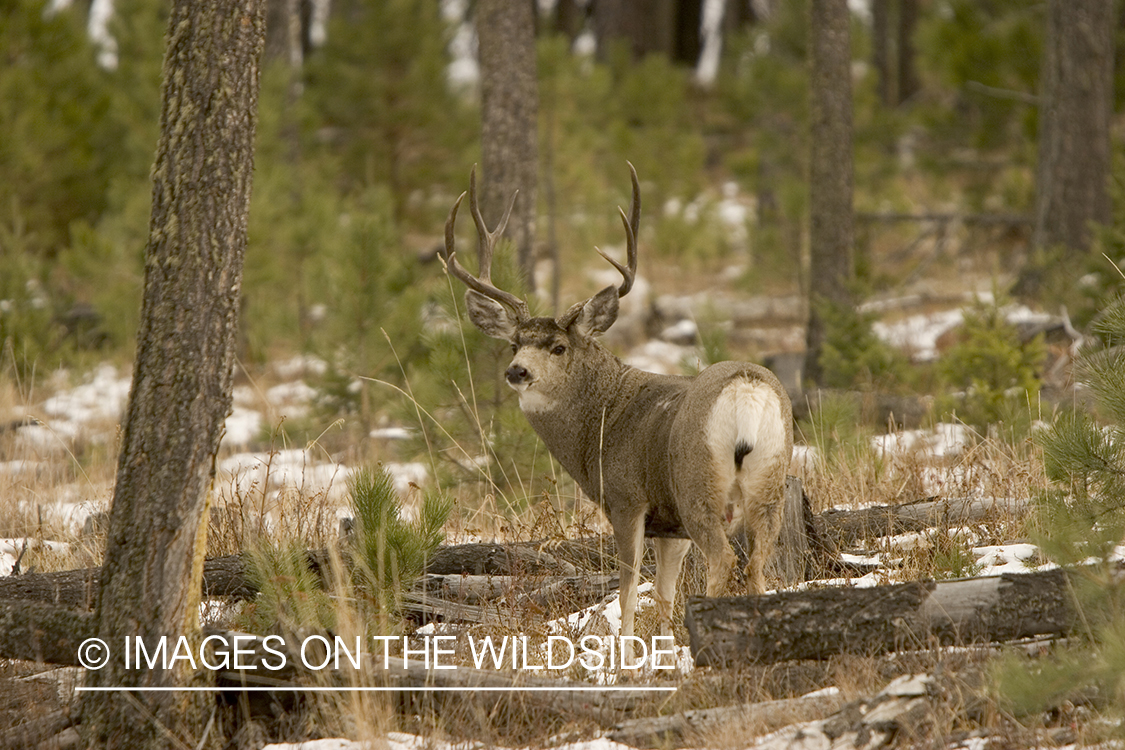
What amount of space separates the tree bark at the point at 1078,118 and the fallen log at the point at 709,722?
8.70 m

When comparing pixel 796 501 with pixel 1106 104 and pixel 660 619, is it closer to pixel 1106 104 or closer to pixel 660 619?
pixel 660 619

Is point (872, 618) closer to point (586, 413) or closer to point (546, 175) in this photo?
point (586, 413)

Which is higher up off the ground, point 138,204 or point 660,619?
point 138,204

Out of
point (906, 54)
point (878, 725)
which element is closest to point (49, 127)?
point (878, 725)

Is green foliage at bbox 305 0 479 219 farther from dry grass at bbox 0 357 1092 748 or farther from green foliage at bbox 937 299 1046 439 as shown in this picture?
green foliage at bbox 937 299 1046 439

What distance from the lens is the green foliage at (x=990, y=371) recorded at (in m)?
7.14

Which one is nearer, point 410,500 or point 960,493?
point 960,493

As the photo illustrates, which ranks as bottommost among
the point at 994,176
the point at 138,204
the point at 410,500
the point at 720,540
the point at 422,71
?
the point at 720,540

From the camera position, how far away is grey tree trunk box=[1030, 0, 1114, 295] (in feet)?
36.2

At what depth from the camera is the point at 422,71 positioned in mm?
17031

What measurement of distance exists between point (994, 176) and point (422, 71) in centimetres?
872

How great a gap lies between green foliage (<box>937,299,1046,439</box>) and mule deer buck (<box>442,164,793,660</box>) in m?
2.98

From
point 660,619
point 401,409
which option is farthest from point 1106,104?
point 660,619

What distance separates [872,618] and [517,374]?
6.72 ft
